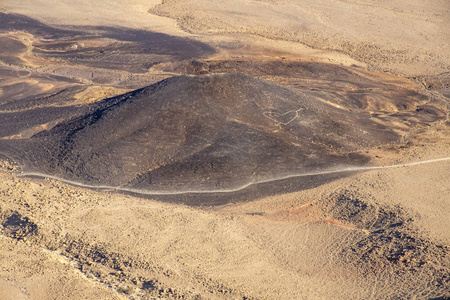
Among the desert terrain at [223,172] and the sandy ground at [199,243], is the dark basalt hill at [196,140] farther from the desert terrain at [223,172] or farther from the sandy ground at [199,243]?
the sandy ground at [199,243]

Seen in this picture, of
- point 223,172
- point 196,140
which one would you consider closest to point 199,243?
point 223,172

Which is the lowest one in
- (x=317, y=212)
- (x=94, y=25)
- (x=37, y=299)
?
(x=37, y=299)

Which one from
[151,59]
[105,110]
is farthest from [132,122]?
[151,59]

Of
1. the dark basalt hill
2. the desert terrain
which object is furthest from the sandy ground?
the dark basalt hill

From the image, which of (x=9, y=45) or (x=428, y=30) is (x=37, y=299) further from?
(x=428, y=30)

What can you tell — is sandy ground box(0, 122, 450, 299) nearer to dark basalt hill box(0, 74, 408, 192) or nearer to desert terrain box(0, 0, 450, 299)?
desert terrain box(0, 0, 450, 299)
